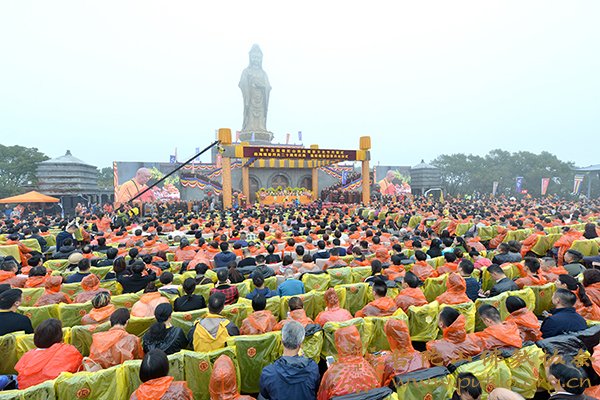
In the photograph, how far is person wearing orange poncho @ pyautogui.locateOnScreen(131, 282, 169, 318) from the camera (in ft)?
13.2

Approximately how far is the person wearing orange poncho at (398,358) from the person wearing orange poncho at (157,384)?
1740 mm

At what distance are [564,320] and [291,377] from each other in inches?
122

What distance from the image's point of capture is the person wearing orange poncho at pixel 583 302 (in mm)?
3656

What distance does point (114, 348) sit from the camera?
296cm

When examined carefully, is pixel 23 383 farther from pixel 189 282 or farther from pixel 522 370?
pixel 522 370

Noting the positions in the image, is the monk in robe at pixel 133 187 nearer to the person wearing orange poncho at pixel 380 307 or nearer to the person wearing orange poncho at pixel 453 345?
the person wearing orange poncho at pixel 380 307

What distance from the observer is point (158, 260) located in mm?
6754

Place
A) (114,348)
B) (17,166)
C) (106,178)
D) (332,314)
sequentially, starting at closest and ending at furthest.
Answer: (114,348), (332,314), (17,166), (106,178)

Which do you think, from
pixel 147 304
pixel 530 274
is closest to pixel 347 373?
pixel 147 304

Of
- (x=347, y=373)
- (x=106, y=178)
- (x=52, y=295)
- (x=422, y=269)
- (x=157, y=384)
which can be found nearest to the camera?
(x=157, y=384)

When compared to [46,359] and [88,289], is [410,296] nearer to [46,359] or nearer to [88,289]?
[46,359]

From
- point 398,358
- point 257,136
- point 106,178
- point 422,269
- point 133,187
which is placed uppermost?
point 257,136

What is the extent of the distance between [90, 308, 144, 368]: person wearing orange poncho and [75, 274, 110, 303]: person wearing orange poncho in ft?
6.17

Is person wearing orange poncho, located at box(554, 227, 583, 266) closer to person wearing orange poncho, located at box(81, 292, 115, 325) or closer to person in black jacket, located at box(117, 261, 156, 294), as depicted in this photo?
person in black jacket, located at box(117, 261, 156, 294)
